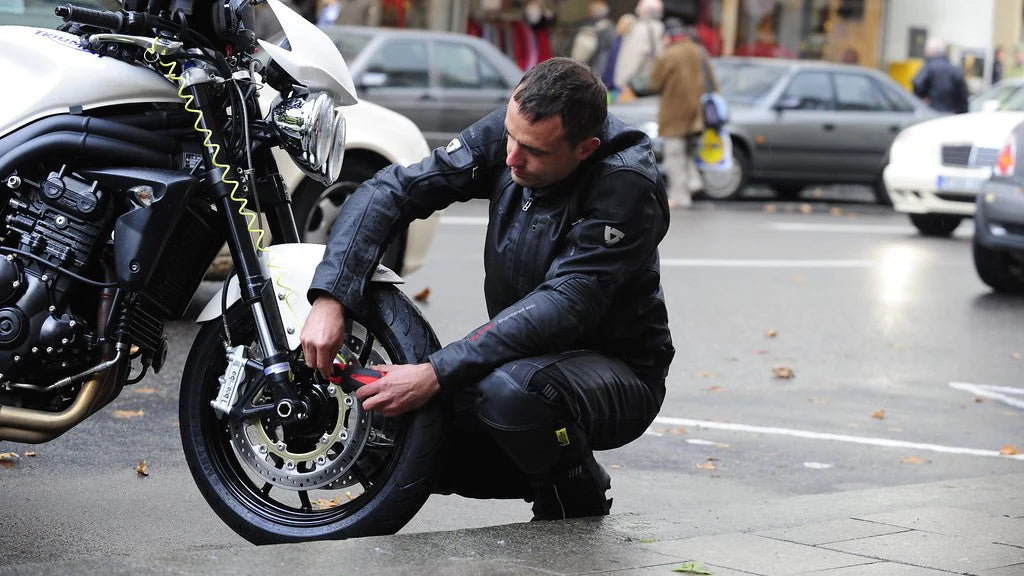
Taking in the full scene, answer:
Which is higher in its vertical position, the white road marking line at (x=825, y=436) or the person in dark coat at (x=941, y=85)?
the white road marking line at (x=825, y=436)

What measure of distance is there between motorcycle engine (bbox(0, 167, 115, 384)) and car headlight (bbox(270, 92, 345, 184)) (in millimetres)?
470

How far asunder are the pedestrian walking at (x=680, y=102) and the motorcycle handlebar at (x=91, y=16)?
1296 centimetres

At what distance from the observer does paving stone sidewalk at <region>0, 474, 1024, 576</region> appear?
3.49 m

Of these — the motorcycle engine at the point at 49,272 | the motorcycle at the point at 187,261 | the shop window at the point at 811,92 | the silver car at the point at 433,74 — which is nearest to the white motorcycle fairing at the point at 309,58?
the motorcycle at the point at 187,261

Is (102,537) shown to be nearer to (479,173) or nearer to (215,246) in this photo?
(215,246)

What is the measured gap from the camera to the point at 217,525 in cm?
443

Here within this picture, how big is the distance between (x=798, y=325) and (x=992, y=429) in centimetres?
272

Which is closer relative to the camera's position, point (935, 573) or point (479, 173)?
point (935, 573)

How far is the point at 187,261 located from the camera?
162 inches

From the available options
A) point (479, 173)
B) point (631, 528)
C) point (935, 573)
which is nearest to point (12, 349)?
point (479, 173)

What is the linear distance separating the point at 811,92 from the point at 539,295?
48.3ft

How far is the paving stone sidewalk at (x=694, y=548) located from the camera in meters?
3.49

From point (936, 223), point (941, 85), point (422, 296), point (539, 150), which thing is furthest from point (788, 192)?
point (539, 150)

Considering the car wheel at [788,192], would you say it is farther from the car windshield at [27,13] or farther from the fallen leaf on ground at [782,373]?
the car windshield at [27,13]
